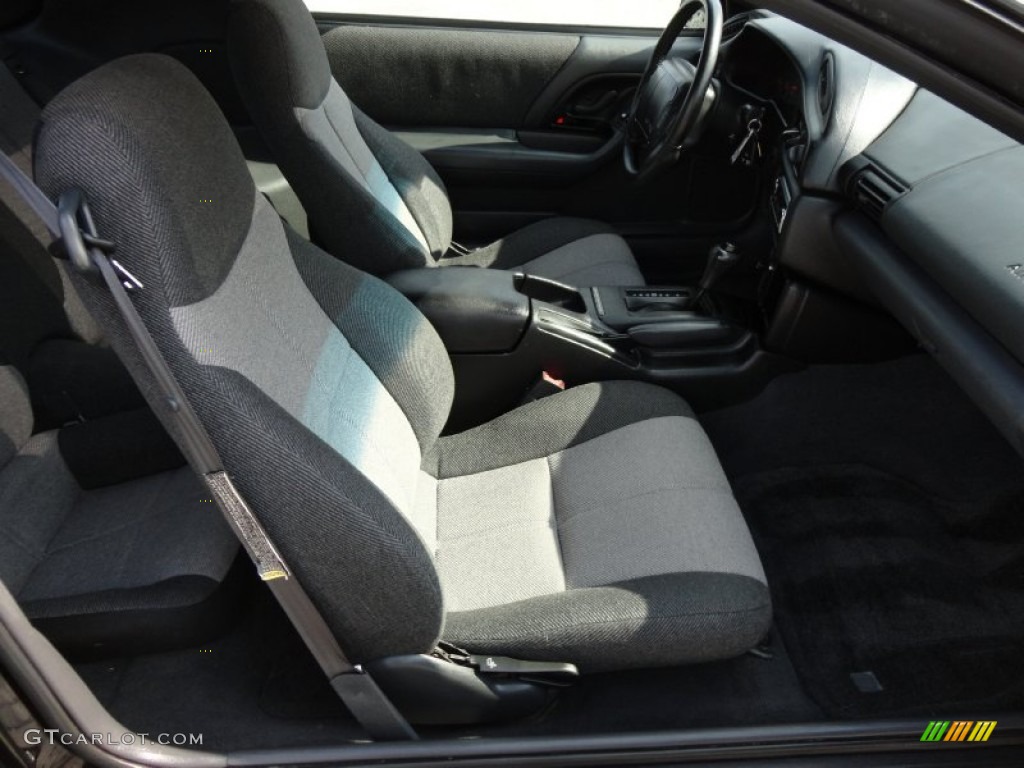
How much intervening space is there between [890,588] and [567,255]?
45.0 inches

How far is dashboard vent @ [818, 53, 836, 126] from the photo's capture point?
5.29 feet

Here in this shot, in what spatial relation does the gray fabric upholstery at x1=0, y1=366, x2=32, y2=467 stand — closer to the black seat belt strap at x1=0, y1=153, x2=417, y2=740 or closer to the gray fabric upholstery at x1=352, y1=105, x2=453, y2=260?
the black seat belt strap at x1=0, y1=153, x2=417, y2=740

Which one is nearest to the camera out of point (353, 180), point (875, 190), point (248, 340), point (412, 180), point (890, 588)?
point (248, 340)

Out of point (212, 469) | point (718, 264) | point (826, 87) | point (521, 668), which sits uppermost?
point (826, 87)

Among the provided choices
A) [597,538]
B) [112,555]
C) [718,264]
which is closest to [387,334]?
[597,538]

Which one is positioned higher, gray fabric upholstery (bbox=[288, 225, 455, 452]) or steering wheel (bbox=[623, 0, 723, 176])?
steering wheel (bbox=[623, 0, 723, 176])

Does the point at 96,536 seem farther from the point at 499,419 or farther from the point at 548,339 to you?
the point at 548,339

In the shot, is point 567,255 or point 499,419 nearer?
point 499,419

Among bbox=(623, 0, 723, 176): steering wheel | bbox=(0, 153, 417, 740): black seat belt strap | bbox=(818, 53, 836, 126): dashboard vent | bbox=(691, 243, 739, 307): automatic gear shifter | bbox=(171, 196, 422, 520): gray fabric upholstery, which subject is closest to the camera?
bbox=(0, 153, 417, 740): black seat belt strap

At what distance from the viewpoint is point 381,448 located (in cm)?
118

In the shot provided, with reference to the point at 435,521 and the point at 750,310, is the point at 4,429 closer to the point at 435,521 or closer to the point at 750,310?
the point at 435,521

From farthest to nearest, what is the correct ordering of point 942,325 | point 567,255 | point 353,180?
point 567,255 < point 353,180 < point 942,325

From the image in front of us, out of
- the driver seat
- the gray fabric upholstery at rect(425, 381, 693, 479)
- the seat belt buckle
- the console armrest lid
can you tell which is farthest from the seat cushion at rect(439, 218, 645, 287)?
the seat belt buckle

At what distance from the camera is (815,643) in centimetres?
146
